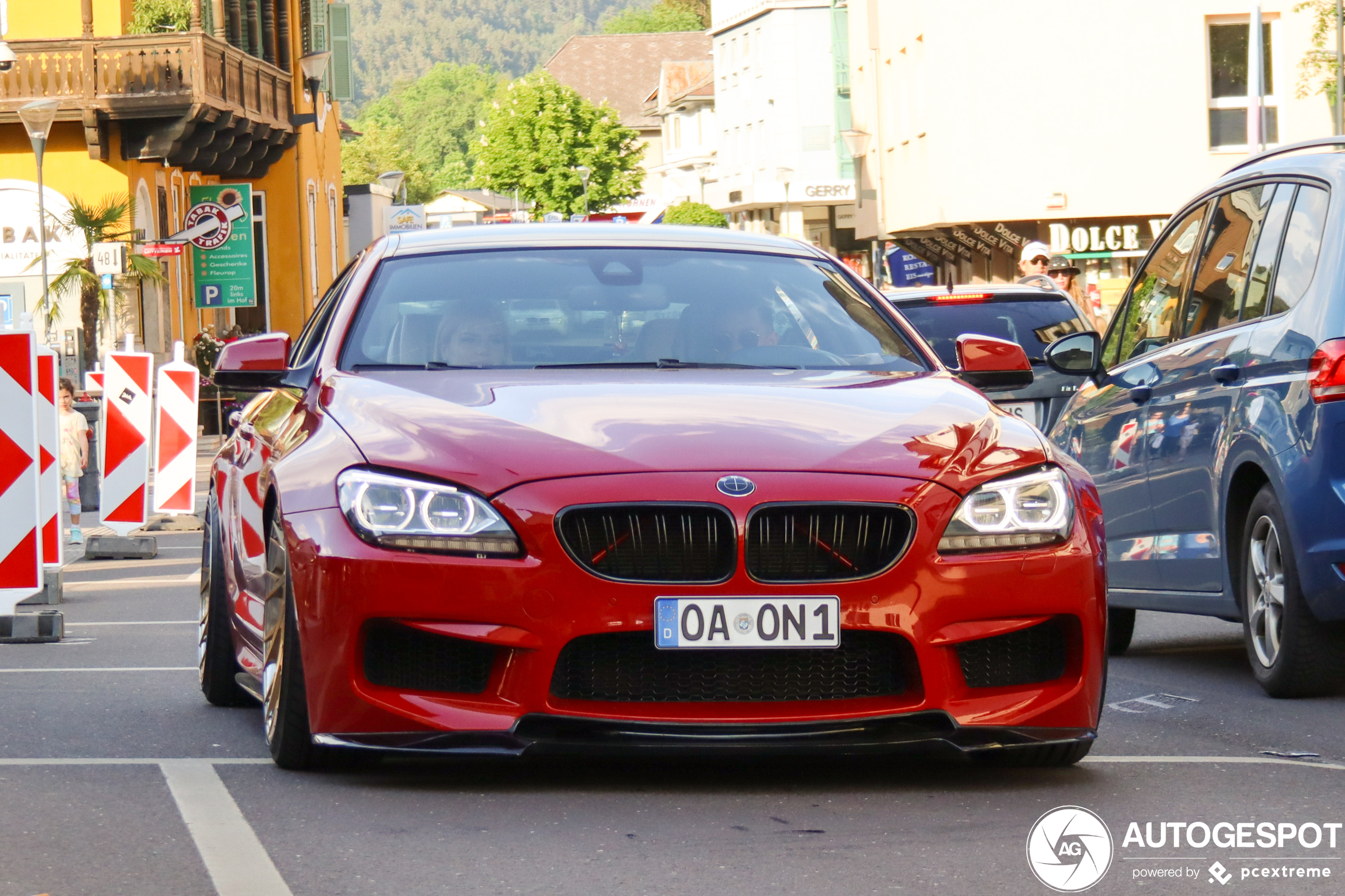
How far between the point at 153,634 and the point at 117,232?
24897 millimetres

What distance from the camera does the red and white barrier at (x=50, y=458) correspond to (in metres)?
12.6

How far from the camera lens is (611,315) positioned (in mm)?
6438

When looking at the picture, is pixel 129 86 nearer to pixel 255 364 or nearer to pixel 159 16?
pixel 159 16

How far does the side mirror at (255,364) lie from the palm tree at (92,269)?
27.3m

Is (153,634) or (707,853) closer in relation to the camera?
(707,853)

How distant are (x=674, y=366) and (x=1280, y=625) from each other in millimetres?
2527

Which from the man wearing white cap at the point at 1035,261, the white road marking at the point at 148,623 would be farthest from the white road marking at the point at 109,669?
the man wearing white cap at the point at 1035,261

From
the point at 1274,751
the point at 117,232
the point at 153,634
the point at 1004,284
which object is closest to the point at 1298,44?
the point at 117,232

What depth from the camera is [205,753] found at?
6.31 metres

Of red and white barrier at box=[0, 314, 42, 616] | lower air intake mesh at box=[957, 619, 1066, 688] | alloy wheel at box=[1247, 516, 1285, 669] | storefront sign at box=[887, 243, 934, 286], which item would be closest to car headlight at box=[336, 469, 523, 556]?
lower air intake mesh at box=[957, 619, 1066, 688]

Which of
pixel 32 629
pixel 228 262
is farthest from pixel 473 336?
pixel 228 262

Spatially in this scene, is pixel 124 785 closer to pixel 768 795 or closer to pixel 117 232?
pixel 768 795

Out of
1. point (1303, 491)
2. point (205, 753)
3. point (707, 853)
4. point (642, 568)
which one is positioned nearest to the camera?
point (707, 853)
